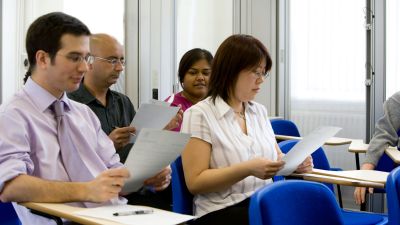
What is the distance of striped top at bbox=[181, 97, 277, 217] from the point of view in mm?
2264

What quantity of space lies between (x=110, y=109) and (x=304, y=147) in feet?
3.94

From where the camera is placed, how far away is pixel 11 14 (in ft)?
18.0

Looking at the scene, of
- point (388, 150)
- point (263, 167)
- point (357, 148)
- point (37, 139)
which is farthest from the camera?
point (357, 148)

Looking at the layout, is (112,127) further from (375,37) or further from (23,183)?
(375,37)

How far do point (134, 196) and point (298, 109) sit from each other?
2.62 m

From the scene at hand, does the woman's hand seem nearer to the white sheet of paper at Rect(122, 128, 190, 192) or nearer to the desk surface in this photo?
the white sheet of paper at Rect(122, 128, 190, 192)

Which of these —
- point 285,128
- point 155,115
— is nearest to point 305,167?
point 155,115

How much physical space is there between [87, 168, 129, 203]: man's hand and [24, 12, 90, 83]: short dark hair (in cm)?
53

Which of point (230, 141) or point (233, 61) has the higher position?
point (233, 61)

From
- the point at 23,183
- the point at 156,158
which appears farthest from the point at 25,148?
the point at 156,158

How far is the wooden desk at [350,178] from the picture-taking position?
241cm

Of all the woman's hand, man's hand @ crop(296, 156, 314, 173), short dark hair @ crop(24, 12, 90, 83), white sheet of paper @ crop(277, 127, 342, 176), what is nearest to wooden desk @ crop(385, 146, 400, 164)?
man's hand @ crop(296, 156, 314, 173)

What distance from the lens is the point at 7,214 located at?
2174 mm

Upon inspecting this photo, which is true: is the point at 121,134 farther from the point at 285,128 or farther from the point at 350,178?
the point at 285,128
